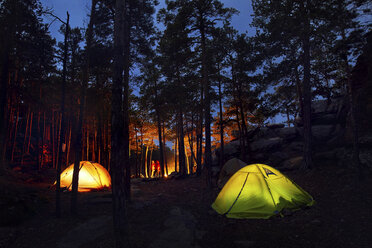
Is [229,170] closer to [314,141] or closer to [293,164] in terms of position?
[293,164]

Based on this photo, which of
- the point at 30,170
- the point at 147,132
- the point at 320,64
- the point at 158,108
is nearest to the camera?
the point at 320,64

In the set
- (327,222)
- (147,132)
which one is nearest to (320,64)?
(327,222)

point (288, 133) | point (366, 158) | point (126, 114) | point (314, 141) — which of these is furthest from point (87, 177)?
point (288, 133)

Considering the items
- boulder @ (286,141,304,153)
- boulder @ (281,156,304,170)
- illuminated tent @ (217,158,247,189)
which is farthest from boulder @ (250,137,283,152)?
illuminated tent @ (217,158,247,189)

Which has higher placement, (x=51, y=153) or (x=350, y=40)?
(x=350, y=40)

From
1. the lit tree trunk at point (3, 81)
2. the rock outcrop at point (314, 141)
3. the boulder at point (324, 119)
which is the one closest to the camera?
the lit tree trunk at point (3, 81)

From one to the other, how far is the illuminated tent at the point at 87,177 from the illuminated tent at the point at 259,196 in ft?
30.0

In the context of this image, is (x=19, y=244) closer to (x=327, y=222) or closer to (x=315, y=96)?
(x=327, y=222)

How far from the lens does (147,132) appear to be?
109ft

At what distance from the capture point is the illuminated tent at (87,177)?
44.6 ft

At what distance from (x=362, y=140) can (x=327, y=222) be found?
26.7ft

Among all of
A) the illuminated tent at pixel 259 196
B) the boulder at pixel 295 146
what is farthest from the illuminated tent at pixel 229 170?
the boulder at pixel 295 146

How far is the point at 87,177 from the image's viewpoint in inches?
549

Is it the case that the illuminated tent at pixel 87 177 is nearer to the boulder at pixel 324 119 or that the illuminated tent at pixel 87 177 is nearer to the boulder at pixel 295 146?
the boulder at pixel 295 146
